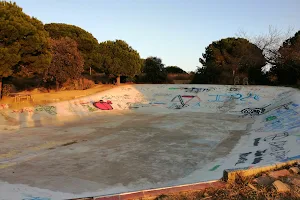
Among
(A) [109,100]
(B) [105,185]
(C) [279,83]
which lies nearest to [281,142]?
(B) [105,185]

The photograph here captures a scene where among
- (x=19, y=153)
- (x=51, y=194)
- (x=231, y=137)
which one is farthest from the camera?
(x=231, y=137)

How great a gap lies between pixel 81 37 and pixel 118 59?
7.36 m

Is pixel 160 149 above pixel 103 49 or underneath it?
underneath

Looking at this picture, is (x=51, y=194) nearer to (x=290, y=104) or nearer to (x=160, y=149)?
(x=160, y=149)

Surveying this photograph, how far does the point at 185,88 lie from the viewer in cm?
2559

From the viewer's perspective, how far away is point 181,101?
2328 centimetres

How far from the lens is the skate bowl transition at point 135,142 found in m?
6.90

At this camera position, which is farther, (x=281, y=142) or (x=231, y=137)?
(x=231, y=137)

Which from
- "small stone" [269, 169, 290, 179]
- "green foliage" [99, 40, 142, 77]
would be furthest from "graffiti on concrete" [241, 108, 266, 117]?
"small stone" [269, 169, 290, 179]

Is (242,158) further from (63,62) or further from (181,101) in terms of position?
(63,62)

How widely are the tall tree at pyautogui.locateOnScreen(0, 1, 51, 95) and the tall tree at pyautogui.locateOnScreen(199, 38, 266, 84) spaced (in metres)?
18.1

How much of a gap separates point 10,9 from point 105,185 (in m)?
16.3

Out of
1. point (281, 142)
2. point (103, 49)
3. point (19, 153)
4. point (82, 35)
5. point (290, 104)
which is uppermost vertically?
point (82, 35)

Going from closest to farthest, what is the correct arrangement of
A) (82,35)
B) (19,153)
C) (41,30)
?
(19,153), (41,30), (82,35)
